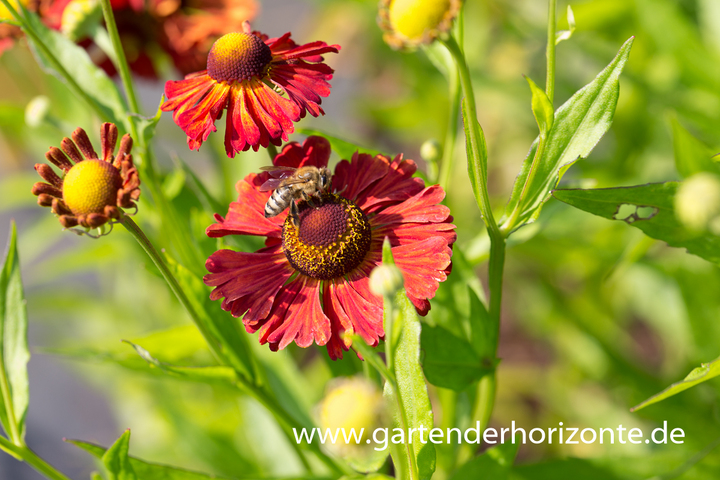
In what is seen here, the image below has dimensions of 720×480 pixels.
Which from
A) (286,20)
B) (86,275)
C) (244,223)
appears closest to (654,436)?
(244,223)

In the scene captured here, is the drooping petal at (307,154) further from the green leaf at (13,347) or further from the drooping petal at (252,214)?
the green leaf at (13,347)

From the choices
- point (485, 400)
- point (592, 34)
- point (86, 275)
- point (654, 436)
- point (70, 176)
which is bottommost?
point (86, 275)

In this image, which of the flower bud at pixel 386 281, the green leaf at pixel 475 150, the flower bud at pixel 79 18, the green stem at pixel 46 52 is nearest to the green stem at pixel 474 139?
the green leaf at pixel 475 150

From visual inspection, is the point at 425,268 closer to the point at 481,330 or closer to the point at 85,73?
the point at 481,330

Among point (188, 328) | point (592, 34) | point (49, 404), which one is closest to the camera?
point (188, 328)

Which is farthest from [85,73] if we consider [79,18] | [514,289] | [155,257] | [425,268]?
[514,289]

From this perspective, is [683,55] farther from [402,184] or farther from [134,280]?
[134,280]
